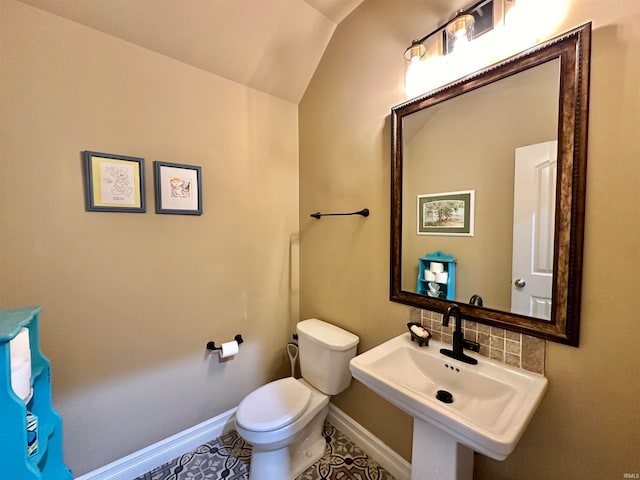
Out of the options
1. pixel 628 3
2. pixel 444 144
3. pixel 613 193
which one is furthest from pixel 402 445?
pixel 628 3

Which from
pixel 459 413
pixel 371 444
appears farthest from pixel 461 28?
pixel 371 444

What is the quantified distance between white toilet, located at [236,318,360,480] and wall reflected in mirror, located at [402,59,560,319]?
644 millimetres

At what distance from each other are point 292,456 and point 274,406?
0.36m

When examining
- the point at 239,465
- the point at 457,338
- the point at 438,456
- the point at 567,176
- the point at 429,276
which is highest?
the point at 567,176

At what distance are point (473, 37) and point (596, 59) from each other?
436mm

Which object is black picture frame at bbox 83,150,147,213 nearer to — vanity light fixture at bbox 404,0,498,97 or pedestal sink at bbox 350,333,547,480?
pedestal sink at bbox 350,333,547,480

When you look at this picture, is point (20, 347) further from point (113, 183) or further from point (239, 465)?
point (239, 465)

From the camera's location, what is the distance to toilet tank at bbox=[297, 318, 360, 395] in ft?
5.03

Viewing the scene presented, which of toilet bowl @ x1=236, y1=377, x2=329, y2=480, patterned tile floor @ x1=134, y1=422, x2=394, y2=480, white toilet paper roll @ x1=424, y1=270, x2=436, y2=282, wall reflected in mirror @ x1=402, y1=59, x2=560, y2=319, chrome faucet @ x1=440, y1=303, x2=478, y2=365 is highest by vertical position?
wall reflected in mirror @ x1=402, y1=59, x2=560, y2=319

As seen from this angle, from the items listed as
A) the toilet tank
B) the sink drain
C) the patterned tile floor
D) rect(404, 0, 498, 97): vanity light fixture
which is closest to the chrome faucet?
the sink drain

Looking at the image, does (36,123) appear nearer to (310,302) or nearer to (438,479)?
(310,302)

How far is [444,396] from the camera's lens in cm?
103

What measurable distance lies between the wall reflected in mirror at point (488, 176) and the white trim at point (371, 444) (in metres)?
0.98

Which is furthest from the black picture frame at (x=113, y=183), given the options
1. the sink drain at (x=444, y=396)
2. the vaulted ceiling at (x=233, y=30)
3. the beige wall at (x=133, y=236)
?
the sink drain at (x=444, y=396)
